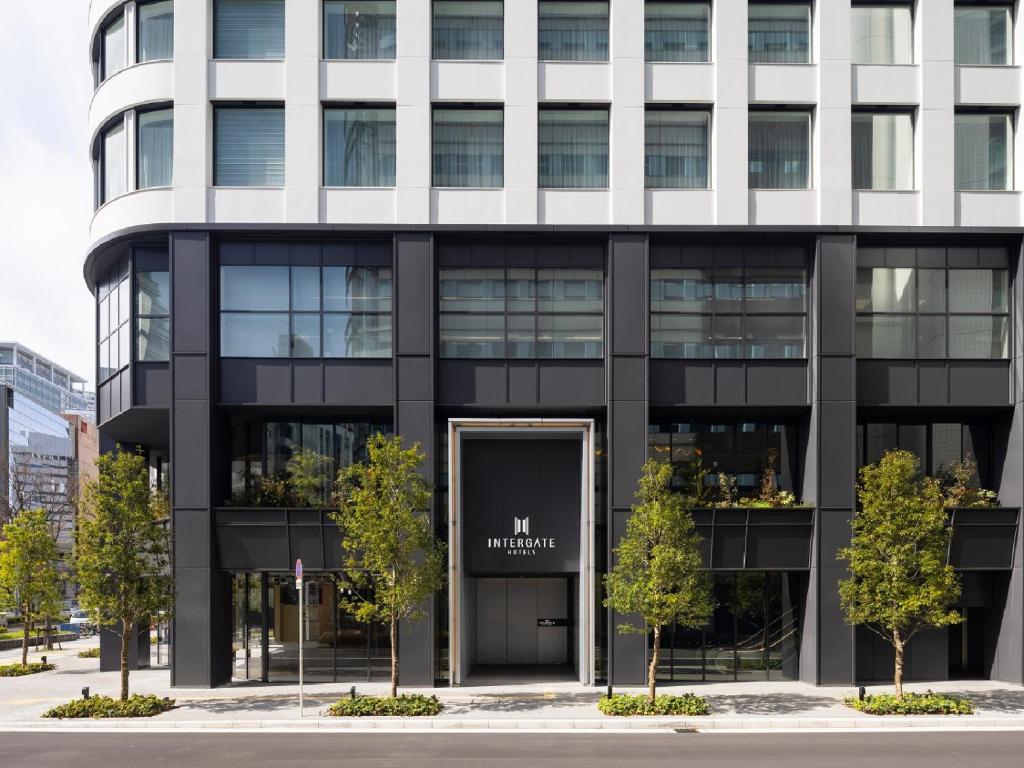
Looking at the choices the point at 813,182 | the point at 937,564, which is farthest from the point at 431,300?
the point at 937,564

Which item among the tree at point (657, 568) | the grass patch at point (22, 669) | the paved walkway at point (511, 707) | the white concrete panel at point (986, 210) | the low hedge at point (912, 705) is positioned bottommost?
the grass patch at point (22, 669)

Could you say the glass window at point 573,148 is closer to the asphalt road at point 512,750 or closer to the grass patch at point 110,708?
the asphalt road at point 512,750

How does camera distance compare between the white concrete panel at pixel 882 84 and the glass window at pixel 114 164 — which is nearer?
the white concrete panel at pixel 882 84

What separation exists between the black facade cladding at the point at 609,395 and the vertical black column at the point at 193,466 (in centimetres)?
4

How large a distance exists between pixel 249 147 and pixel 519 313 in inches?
371

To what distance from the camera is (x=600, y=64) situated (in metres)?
25.8

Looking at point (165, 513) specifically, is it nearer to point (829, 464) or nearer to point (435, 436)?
point (435, 436)

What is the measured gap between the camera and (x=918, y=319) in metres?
26.2

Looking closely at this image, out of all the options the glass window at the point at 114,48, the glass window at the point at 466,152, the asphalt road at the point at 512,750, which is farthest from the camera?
the glass window at the point at 114,48

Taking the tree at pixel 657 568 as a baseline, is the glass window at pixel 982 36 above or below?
above

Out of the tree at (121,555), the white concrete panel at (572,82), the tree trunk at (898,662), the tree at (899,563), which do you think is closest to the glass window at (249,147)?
the white concrete panel at (572,82)

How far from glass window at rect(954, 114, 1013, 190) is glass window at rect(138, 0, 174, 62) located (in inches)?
944

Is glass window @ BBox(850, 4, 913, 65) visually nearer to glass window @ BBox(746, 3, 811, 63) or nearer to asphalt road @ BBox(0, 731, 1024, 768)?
glass window @ BBox(746, 3, 811, 63)

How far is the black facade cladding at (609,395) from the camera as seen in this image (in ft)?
81.9
